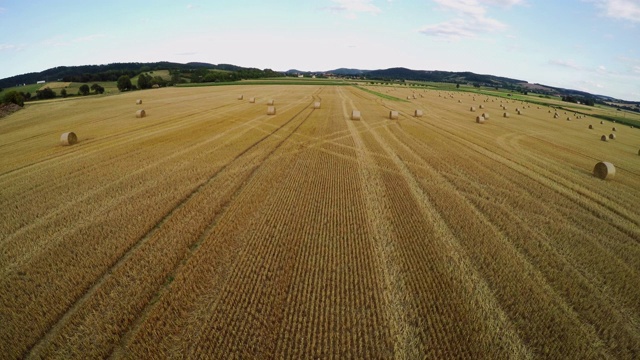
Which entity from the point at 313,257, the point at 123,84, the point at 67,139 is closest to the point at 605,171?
the point at 313,257

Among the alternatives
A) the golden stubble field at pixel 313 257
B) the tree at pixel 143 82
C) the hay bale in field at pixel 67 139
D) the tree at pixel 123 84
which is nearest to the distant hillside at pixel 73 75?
the tree at pixel 143 82

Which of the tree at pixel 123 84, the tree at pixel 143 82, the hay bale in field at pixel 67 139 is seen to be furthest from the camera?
the tree at pixel 143 82

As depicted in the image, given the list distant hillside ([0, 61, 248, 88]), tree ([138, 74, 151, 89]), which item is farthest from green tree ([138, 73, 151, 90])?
distant hillside ([0, 61, 248, 88])

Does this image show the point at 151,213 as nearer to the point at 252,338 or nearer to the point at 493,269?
the point at 252,338

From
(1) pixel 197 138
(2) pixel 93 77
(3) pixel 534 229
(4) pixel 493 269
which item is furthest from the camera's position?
(2) pixel 93 77

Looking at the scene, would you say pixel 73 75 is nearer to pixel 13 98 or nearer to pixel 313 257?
pixel 13 98

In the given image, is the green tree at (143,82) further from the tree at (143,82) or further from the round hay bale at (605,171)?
the round hay bale at (605,171)

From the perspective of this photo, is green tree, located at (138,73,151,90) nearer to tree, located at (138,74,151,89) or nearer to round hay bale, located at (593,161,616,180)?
tree, located at (138,74,151,89)

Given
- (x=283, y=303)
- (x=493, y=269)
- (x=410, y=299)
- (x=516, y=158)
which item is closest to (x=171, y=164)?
(x=283, y=303)
